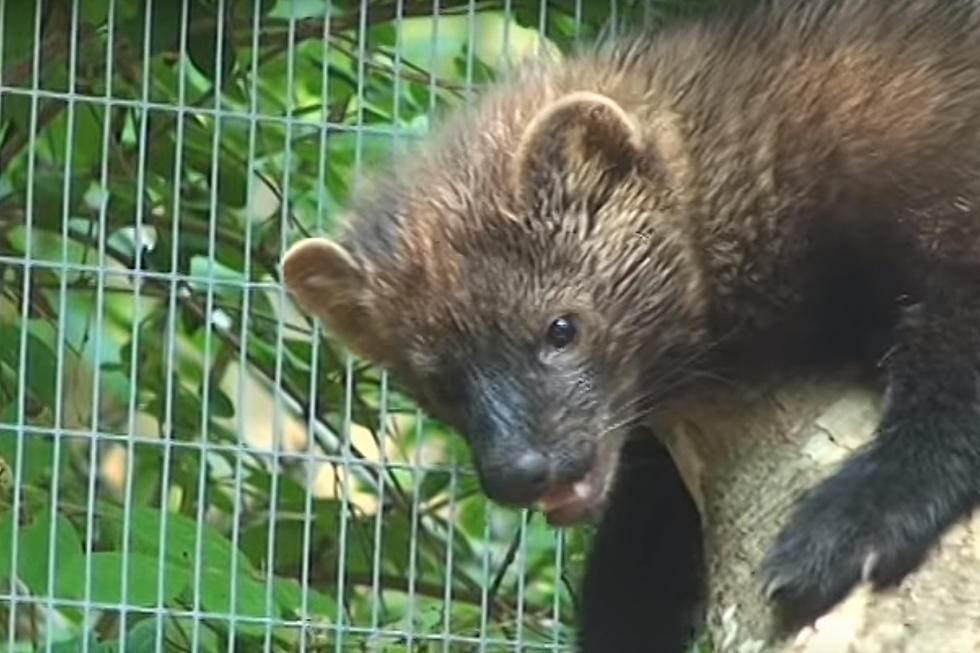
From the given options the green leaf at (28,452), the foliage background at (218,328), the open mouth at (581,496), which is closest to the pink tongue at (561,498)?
the open mouth at (581,496)

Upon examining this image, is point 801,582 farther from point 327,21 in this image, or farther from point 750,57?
point 327,21

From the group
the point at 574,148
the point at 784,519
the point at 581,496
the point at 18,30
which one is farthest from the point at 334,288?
the point at 18,30

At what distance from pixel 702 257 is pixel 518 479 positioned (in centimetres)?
37

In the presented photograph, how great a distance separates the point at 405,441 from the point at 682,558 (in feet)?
2.52

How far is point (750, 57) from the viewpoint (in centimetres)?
304

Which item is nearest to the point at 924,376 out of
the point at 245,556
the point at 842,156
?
the point at 842,156

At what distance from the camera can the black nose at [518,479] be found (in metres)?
2.69

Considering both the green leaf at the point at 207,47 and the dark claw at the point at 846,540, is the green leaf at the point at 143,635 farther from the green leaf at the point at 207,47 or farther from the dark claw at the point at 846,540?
the dark claw at the point at 846,540

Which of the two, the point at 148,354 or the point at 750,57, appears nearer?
the point at 750,57

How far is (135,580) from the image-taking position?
3.48m

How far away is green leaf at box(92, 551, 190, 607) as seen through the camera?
347cm

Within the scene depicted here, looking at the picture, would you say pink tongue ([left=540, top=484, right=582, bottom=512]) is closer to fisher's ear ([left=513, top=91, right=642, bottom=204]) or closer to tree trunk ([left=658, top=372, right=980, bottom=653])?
tree trunk ([left=658, top=372, right=980, bottom=653])

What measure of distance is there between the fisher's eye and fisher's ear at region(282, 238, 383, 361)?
269 mm

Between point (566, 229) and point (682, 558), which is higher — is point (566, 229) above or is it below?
Answer: above
